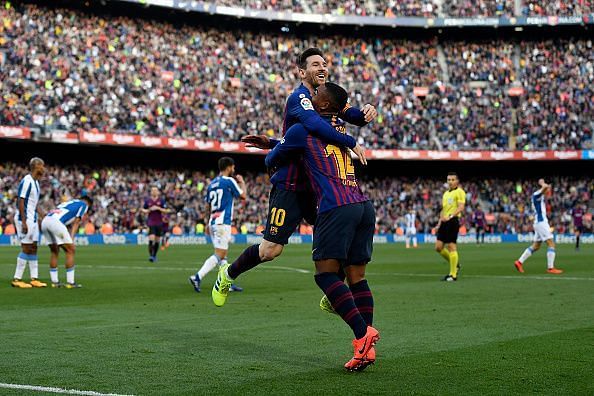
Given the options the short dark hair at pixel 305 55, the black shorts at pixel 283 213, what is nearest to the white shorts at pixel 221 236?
the black shorts at pixel 283 213

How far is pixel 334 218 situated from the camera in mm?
6922

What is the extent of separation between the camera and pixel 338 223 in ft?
22.7

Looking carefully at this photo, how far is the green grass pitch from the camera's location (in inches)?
246

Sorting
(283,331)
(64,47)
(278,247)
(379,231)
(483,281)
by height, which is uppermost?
(64,47)

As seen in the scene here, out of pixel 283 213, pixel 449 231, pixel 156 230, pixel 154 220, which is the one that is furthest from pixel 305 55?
pixel 154 220

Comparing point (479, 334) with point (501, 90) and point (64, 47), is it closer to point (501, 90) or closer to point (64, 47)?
point (64, 47)

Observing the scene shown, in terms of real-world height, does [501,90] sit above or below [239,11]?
below

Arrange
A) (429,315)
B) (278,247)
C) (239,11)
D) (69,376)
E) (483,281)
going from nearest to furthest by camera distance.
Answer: (69,376) → (278,247) → (429,315) → (483,281) → (239,11)

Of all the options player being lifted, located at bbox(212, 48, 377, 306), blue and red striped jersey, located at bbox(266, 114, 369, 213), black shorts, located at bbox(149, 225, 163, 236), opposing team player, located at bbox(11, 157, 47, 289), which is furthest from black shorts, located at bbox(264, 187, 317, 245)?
black shorts, located at bbox(149, 225, 163, 236)

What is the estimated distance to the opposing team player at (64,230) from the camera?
1545cm

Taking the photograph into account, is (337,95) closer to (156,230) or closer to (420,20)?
(156,230)

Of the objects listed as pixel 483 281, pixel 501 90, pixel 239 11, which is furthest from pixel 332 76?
pixel 483 281

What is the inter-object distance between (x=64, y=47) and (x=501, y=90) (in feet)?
95.6

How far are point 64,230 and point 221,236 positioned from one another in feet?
9.21
